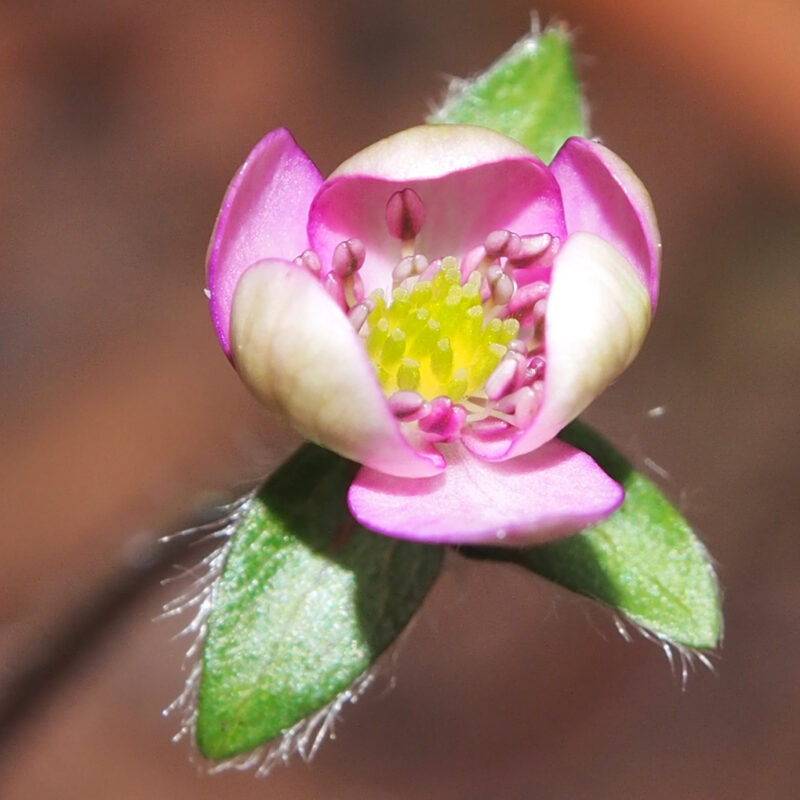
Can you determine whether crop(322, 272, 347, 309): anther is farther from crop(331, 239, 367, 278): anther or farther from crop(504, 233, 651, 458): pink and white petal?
crop(504, 233, 651, 458): pink and white petal

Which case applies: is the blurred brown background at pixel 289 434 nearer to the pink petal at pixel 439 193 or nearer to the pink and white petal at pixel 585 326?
the pink petal at pixel 439 193

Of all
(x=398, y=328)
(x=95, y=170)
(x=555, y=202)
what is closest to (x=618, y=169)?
(x=555, y=202)

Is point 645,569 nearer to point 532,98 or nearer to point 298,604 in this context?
point 298,604

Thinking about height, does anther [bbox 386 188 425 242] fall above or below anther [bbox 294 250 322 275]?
below

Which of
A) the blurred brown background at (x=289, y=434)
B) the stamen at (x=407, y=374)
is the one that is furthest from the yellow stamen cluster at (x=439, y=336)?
the blurred brown background at (x=289, y=434)

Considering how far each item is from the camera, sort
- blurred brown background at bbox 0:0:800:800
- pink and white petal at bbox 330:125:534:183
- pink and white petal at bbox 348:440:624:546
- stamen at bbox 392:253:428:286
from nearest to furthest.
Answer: pink and white petal at bbox 348:440:624:546 < pink and white petal at bbox 330:125:534:183 < stamen at bbox 392:253:428:286 < blurred brown background at bbox 0:0:800:800

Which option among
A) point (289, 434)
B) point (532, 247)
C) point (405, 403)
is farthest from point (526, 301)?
point (289, 434)

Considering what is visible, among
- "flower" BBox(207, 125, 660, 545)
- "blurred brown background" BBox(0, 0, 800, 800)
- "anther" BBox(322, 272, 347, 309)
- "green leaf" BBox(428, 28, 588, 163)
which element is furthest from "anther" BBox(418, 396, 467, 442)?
"blurred brown background" BBox(0, 0, 800, 800)
